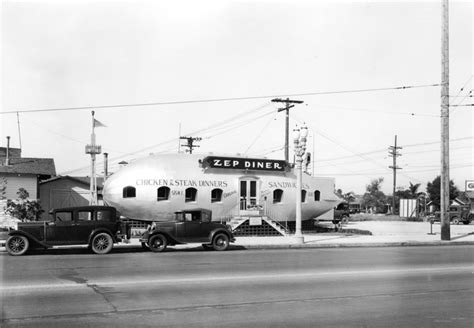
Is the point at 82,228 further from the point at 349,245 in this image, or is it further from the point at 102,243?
the point at 349,245

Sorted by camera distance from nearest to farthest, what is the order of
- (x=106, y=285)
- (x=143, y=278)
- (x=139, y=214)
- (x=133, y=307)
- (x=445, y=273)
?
(x=133, y=307)
(x=106, y=285)
(x=143, y=278)
(x=445, y=273)
(x=139, y=214)

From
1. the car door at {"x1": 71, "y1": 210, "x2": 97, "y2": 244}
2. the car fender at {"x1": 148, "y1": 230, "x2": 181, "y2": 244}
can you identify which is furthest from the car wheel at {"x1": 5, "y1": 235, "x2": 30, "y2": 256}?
the car fender at {"x1": 148, "y1": 230, "x2": 181, "y2": 244}

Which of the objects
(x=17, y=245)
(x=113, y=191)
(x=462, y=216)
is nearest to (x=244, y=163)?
(x=113, y=191)

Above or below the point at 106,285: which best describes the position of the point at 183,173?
above

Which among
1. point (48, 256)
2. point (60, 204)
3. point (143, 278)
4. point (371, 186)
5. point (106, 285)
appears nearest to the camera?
point (106, 285)

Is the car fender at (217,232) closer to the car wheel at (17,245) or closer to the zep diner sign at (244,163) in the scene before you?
the car wheel at (17,245)

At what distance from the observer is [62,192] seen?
44625 millimetres

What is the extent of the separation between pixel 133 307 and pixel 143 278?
3180 mm

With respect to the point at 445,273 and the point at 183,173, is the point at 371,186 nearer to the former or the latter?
the point at 183,173

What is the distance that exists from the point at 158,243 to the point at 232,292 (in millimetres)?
9513

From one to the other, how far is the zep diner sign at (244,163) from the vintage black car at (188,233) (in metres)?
9.46

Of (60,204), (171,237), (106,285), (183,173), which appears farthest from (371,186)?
(106,285)

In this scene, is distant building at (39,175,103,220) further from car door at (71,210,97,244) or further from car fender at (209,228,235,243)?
car fender at (209,228,235,243)

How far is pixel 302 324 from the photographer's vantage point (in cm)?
770
